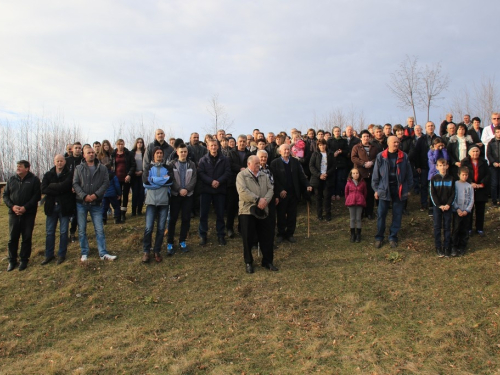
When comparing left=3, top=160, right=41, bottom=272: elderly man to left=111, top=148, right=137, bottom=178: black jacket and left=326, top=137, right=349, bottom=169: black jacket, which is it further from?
left=326, top=137, right=349, bottom=169: black jacket

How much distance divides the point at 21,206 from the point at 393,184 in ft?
25.2

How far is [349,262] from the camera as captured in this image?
6.95m

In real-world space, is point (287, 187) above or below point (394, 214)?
above

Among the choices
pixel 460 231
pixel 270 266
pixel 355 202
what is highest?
pixel 355 202

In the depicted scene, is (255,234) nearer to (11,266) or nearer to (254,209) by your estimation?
(254,209)

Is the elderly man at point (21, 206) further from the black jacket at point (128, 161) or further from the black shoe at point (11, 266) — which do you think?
the black jacket at point (128, 161)

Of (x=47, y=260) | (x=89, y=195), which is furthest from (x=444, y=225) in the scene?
(x=47, y=260)

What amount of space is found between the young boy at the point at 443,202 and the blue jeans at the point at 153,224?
548 centimetres

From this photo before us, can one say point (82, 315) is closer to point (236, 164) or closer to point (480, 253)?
point (236, 164)

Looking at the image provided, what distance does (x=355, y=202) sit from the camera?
7.95 m

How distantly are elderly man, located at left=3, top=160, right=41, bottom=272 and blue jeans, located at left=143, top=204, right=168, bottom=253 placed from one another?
2.30 meters

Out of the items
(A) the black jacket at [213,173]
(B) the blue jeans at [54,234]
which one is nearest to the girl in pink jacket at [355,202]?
(A) the black jacket at [213,173]

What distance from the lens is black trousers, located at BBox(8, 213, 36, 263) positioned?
706cm

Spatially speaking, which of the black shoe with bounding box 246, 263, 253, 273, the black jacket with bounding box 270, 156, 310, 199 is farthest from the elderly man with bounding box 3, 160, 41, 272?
the black jacket with bounding box 270, 156, 310, 199
